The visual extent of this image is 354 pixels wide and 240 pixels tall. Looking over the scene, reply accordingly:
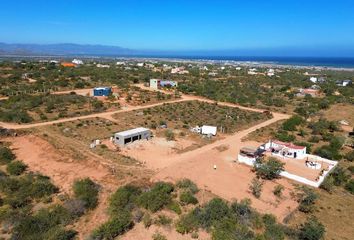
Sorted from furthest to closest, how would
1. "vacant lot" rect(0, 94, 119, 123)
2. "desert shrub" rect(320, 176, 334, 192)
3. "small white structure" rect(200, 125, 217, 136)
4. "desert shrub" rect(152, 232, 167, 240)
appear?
1. "vacant lot" rect(0, 94, 119, 123)
2. "small white structure" rect(200, 125, 217, 136)
3. "desert shrub" rect(320, 176, 334, 192)
4. "desert shrub" rect(152, 232, 167, 240)

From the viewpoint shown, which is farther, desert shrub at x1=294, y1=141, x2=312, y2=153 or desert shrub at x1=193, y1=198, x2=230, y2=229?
desert shrub at x1=294, y1=141, x2=312, y2=153

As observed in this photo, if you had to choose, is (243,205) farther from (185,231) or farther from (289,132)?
(289,132)

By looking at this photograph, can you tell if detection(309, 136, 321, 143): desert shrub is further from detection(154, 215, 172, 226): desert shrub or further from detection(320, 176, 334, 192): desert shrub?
detection(154, 215, 172, 226): desert shrub

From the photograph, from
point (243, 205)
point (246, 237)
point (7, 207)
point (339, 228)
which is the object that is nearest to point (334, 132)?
point (339, 228)

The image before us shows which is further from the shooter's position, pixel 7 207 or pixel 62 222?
pixel 7 207

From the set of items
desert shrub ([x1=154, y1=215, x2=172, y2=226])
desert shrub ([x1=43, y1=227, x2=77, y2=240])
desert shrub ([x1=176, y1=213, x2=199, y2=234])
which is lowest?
desert shrub ([x1=154, y1=215, x2=172, y2=226])

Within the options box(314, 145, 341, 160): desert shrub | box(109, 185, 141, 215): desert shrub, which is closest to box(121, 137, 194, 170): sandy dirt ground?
box(109, 185, 141, 215): desert shrub

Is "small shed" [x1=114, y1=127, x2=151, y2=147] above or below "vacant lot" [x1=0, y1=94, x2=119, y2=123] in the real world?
above
